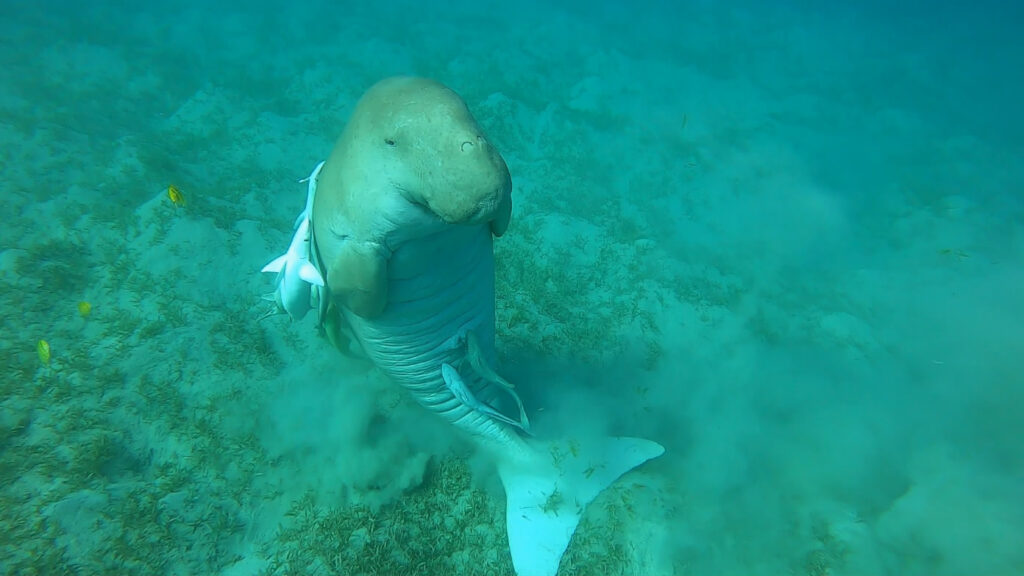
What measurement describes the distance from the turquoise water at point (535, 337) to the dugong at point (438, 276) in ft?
Answer: 1.14

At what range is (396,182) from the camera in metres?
1.69

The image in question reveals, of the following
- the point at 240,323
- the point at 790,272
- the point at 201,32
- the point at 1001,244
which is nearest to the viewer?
the point at 240,323

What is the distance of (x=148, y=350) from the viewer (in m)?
4.33

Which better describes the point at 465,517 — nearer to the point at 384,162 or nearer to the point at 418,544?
the point at 418,544

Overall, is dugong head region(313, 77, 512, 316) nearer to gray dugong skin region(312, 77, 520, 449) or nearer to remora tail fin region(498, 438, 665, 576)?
gray dugong skin region(312, 77, 520, 449)

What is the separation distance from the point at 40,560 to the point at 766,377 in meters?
6.30

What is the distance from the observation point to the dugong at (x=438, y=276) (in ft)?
4.99

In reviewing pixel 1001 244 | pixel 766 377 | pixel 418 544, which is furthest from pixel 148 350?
pixel 1001 244

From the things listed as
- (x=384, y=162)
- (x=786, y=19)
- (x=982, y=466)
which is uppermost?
(x=384, y=162)

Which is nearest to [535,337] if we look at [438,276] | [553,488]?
[553,488]

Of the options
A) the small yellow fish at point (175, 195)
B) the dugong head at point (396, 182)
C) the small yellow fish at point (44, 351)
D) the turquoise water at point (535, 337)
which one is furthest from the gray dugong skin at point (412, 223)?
the small yellow fish at point (175, 195)

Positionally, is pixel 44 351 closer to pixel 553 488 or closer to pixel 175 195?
pixel 175 195

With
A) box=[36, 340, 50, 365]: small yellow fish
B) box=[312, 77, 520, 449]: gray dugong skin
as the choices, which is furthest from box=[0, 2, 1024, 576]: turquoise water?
box=[312, 77, 520, 449]: gray dugong skin

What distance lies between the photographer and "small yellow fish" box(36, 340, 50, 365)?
12.9 feet
